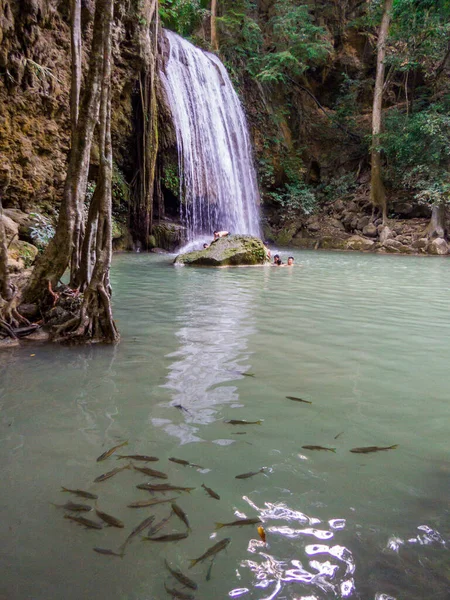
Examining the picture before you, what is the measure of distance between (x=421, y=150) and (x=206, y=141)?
29.9 feet

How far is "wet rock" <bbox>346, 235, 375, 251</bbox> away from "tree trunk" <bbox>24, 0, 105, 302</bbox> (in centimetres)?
1602

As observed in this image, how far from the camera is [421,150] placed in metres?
18.6

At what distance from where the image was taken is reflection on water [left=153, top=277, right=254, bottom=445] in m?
2.78

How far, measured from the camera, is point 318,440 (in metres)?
2.45

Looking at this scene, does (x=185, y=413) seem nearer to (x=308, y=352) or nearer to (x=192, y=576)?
(x=192, y=576)

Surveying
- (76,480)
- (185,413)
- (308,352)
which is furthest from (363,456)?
(308,352)

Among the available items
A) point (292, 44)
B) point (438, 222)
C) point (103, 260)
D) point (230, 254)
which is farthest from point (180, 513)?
point (292, 44)

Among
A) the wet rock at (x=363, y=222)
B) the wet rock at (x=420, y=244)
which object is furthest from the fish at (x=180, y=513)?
the wet rock at (x=363, y=222)

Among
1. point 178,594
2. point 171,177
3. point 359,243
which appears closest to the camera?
point 178,594

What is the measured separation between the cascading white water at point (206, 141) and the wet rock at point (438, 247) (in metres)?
7.48

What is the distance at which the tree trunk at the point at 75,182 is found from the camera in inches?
181

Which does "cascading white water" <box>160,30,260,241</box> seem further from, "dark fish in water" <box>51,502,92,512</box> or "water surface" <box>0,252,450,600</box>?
"dark fish in water" <box>51,502,92,512</box>

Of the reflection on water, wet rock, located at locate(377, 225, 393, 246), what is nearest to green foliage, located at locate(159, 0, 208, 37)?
wet rock, located at locate(377, 225, 393, 246)

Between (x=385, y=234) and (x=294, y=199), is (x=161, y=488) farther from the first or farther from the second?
(x=294, y=199)
